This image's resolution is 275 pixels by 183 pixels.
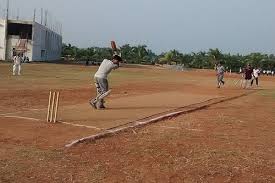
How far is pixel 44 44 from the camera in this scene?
Answer: 298 feet

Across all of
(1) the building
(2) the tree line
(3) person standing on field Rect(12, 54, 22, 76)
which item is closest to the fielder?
(3) person standing on field Rect(12, 54, 22, 76)

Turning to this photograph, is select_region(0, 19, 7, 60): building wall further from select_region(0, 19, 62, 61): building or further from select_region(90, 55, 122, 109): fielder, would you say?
select_region(90, 55, 122, 109): fielder

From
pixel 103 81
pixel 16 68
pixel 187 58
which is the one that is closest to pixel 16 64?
pixel 16 68

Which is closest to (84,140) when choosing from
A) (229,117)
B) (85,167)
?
(85,167)

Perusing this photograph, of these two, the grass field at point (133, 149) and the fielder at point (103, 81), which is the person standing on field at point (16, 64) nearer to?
the fielder at point (103, 81)

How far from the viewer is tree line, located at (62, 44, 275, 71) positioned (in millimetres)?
108312

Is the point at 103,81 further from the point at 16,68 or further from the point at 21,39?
the point at 21,39

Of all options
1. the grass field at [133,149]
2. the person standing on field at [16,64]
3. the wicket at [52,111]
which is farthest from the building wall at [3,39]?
the wicket at [52,111]

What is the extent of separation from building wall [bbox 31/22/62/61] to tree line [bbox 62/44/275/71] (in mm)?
6733

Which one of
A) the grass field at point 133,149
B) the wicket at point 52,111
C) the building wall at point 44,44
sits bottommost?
the grass field at point 133,149

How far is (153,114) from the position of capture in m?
15.2

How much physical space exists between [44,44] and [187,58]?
41.5m

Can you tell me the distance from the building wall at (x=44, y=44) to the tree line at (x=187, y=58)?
22.1 feet

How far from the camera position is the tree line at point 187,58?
10831 cm
